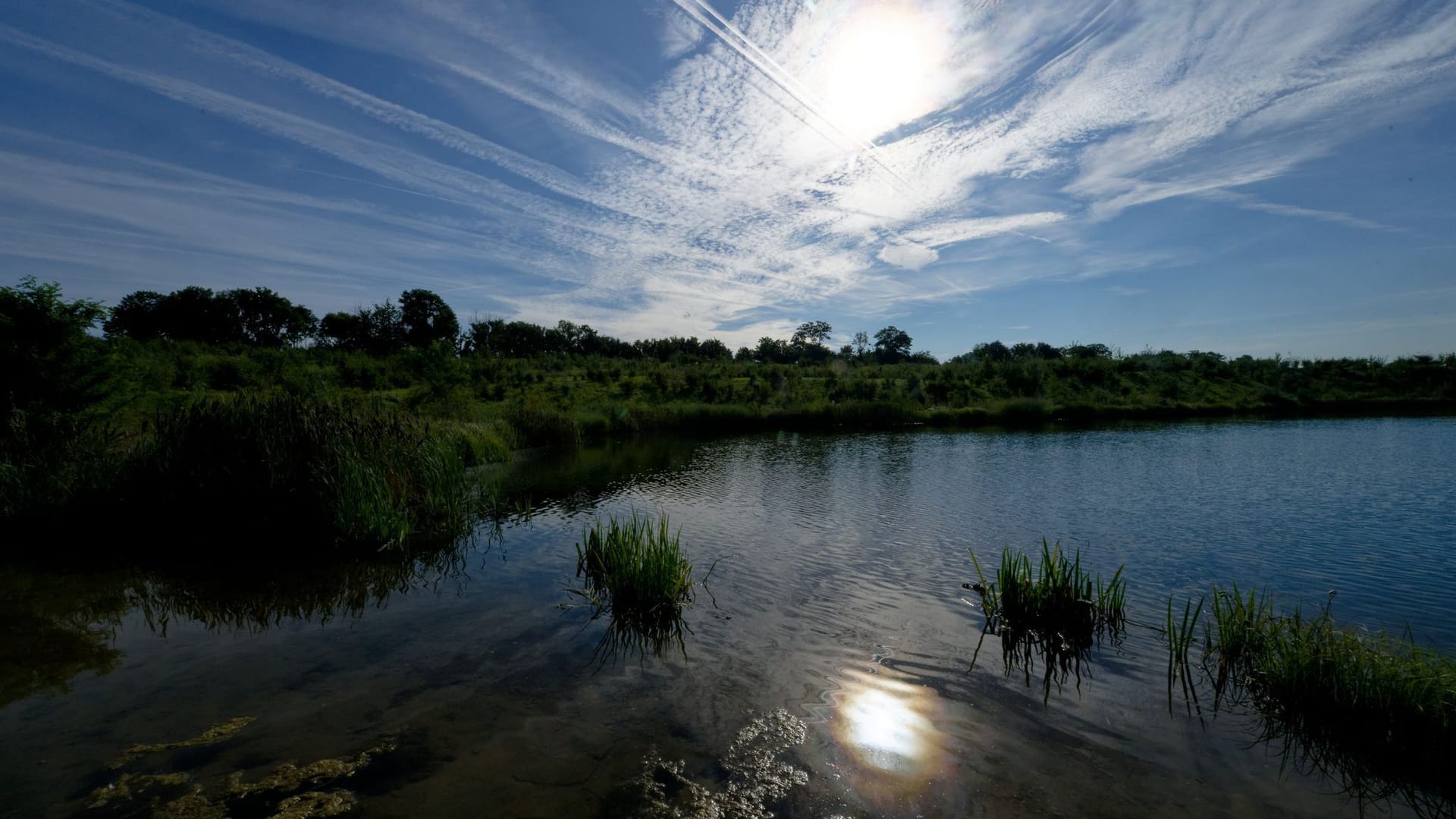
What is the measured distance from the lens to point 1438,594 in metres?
8.62

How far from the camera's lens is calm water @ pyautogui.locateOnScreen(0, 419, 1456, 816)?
190 inches

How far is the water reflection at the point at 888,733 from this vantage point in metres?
4.91

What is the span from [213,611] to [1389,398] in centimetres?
6966

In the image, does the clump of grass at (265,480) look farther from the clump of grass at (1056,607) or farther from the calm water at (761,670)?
the clump of grass at (1056,607)

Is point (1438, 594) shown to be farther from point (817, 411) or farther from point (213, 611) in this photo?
point (817, 411)

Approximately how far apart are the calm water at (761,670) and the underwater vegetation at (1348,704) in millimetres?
311

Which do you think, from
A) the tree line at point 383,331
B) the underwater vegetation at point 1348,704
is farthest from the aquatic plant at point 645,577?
the tree line at point 383,331

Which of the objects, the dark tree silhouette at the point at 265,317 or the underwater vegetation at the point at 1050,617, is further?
the dark tree silhouette at the point at 265,317

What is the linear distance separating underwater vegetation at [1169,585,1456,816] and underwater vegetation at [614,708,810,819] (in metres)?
4.09

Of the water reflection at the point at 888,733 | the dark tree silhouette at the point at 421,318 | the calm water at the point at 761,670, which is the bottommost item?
the water reflection at the point at 888,733

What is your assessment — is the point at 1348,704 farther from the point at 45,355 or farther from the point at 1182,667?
the point at 45,355

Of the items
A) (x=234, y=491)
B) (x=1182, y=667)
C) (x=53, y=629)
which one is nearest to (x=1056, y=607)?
(x=1182, y=667)

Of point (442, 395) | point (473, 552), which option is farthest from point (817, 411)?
point (473, 552)

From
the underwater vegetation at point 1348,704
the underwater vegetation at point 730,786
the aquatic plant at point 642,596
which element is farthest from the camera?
the aquatic plant at point 642,596
